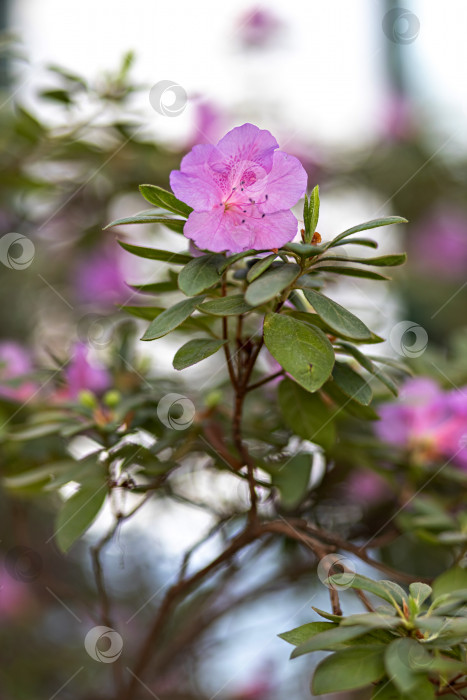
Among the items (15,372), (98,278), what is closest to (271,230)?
(15,372)

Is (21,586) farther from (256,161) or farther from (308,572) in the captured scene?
(256,161)

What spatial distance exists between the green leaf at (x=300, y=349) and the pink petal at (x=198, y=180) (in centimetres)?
10

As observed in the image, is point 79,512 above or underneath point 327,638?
above

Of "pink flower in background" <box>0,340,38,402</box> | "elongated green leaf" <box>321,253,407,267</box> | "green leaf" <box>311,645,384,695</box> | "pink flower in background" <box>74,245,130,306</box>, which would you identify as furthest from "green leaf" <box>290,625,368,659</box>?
"pink flower in background" <box>74,245,130,306</box>

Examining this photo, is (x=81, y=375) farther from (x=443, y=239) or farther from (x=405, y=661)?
(x=443, y=239)

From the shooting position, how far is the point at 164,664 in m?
0.91

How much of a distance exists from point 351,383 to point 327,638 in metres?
0.22

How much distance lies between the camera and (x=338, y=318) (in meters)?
0.56

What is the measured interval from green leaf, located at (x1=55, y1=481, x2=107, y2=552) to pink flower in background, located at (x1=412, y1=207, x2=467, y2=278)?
1.47 metres

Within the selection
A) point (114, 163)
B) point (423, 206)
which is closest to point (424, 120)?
point (423, 206)

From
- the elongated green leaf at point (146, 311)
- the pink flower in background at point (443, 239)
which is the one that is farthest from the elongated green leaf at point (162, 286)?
the pink flower in background at point (443, 239)

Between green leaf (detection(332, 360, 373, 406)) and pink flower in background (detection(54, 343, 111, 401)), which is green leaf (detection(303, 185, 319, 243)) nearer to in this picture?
green leaf (detection(332, 360, 373, 406))

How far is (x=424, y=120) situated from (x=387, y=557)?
1.34 meters

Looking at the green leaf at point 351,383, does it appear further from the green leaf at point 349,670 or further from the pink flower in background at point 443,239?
the pink flower in background at point 443,239
